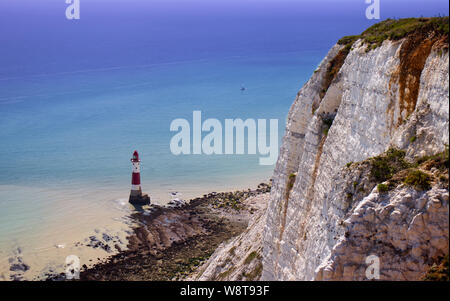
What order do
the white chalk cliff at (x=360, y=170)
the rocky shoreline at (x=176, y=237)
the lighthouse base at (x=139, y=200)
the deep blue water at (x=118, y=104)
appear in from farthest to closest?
the deep blue water at (x=118, y=104)
the lighthouse base at (x=139, y=200)
the rocky shoreline at (x=176, y=237)
the white chalk cliff at (x=360, y=170)

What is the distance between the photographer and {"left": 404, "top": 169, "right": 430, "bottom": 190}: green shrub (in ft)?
37.2

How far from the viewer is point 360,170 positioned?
13.6 metres

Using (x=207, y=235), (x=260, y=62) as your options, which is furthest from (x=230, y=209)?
(x=260, y=62)

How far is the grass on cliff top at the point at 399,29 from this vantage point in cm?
1533

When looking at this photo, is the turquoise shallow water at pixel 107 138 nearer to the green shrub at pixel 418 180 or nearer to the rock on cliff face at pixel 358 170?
the rock on cliff face at pixel 358 170

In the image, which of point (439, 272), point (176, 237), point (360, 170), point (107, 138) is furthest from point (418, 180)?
point (107, 138)

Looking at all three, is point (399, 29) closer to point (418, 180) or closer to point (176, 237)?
point (418, 180)

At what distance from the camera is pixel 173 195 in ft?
173

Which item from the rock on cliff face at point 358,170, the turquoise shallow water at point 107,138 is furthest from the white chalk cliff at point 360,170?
the turquoise shallow water at point 107,138

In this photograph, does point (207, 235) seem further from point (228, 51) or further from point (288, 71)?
point (228, 51)

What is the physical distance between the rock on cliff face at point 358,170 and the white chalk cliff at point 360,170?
3cm
